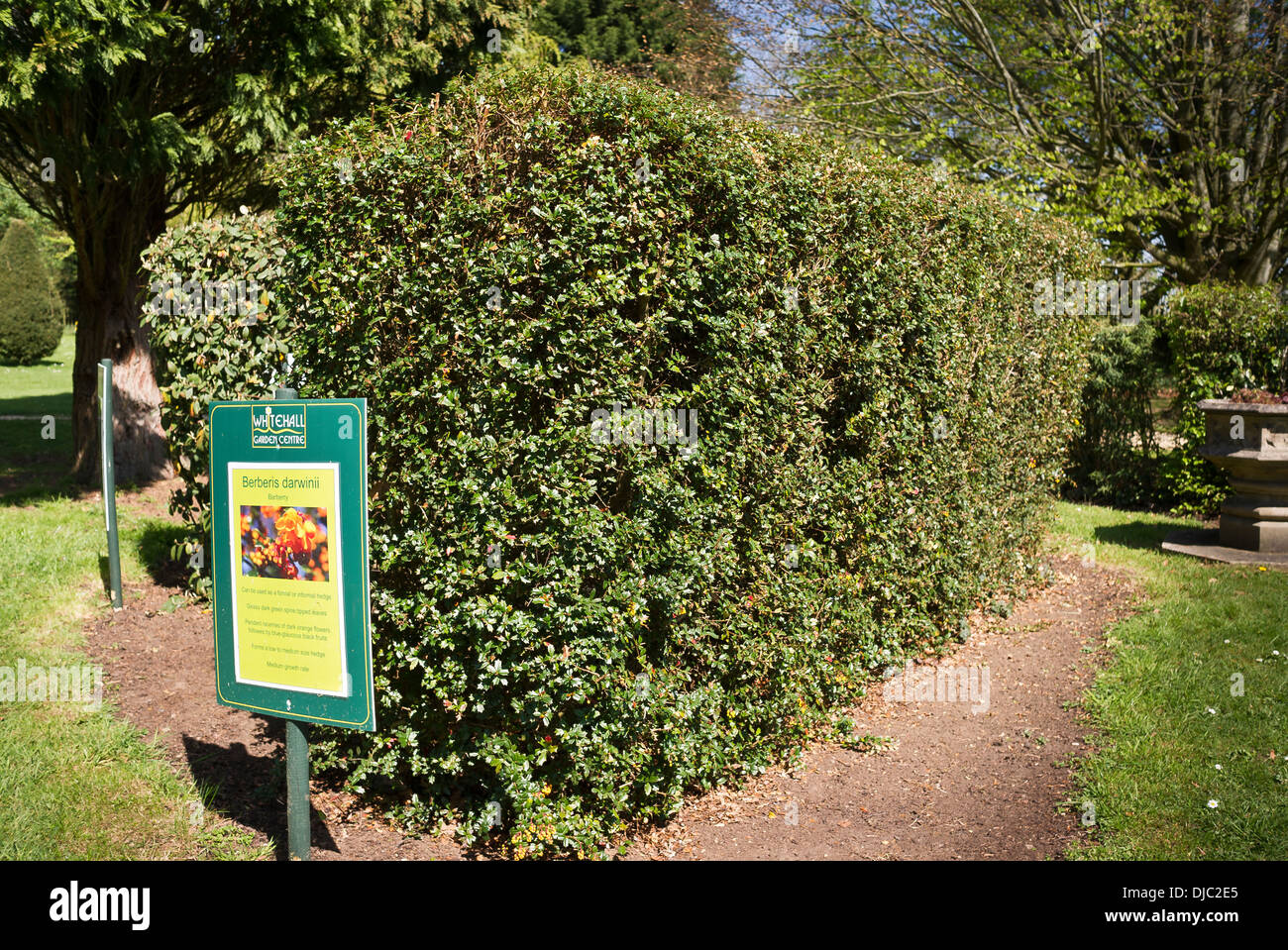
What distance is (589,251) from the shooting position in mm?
3457

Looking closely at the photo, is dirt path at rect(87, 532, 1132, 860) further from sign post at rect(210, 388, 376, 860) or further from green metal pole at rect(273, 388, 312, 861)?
sign post at rect(210, 388, 376, 860)

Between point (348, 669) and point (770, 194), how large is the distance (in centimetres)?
281

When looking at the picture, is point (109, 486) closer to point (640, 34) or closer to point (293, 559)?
point (293, 559)

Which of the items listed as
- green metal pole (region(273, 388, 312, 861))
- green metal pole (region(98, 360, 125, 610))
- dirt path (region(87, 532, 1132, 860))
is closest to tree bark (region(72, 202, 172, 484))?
green metal pole (region(98, 360, 125, 610))

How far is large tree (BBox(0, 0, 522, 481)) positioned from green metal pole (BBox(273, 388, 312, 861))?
5.98 metres

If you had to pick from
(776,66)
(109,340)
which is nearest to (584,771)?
(109,340)

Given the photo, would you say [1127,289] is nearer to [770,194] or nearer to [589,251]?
[770,194]

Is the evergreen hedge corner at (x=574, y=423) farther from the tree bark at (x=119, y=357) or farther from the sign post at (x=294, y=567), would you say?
the tree bark at (x=119, y=357)

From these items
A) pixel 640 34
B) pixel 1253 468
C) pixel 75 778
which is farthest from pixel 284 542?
pixel 640 34

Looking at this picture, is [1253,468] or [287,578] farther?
[1253,468]

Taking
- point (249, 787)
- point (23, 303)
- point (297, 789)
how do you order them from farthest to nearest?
1. point (23, 303)
2. point (249, 787)
3. point (297, 789)

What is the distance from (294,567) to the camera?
307 cm

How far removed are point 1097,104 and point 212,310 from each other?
40.2 ft

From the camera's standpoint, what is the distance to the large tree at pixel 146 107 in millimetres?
7156
